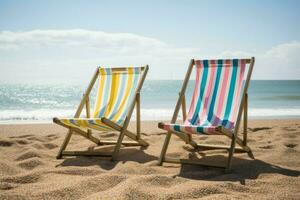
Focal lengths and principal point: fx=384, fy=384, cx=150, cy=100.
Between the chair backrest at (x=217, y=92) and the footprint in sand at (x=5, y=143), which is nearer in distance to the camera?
the chair backrest at (x=217, y=92)

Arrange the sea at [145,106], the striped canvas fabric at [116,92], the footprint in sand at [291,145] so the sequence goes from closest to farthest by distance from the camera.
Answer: the footprint in sand at [291,145] → the striped canvas fabric at [116,92] → the sea at [145,106]

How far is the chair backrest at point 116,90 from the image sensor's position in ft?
14.0

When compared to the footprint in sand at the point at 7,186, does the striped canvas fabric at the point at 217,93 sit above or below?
above

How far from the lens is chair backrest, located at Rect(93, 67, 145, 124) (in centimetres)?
426

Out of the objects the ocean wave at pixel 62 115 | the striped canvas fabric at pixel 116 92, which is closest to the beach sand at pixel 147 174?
the striped canvas fabric at pixel 116 92

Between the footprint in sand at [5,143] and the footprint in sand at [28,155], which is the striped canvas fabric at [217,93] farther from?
the footprint in sand at [5,143]

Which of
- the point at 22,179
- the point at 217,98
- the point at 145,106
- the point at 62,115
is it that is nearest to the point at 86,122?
the point at 22,179

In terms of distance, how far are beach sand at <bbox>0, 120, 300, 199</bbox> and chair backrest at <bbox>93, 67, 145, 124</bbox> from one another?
17.1 inches

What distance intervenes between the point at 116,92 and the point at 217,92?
3.93 feet

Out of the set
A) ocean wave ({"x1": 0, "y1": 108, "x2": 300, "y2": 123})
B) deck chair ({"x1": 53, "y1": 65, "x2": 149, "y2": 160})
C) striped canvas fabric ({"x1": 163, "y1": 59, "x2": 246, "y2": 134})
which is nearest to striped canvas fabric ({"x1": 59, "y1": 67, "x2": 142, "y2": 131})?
deck chair ({"x1": 53, "y1": 65, "x2": 149, "y2": 160})

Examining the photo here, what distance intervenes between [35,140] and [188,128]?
7.70 feet

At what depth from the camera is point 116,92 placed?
14.6 ft

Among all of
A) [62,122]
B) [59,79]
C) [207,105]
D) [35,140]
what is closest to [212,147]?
[207,105]

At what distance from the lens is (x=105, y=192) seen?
95.1 inches
